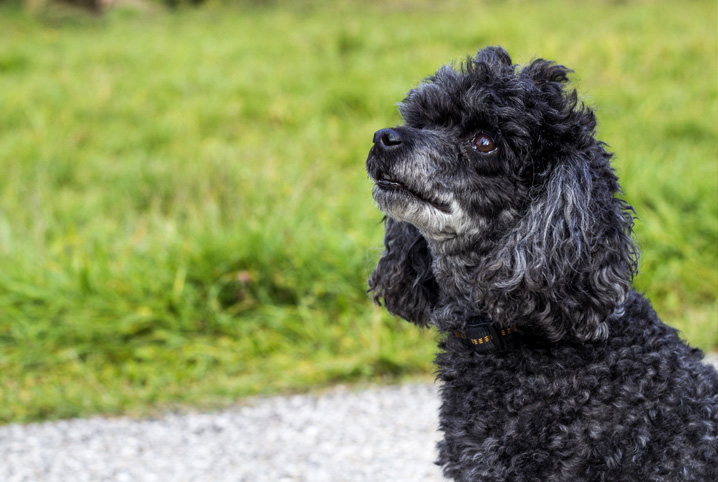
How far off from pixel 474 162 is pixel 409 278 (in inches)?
21.3

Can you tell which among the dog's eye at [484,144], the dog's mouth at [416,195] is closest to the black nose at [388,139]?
the dog's mouth at [416,195]

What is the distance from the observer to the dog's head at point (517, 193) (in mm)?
2002

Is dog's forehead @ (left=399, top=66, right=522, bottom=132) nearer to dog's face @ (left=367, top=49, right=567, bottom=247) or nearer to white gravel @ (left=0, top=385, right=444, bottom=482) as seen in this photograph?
dog's face @ (left=367, top=49, right=567, bottom=247)

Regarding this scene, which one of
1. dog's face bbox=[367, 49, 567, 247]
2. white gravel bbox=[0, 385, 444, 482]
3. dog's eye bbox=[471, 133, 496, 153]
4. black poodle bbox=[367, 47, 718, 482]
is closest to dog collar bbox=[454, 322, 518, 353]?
black poodle bbox=[367, 47, 718, 482]

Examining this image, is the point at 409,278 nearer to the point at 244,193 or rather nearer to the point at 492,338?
the point at 492,338

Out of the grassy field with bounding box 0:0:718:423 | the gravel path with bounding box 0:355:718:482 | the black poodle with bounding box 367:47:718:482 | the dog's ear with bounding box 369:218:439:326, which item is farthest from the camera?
the grassy field with bounding box 0:0:718:423

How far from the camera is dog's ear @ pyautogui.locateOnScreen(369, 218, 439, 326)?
2486mm

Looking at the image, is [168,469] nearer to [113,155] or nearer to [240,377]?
[240,377]

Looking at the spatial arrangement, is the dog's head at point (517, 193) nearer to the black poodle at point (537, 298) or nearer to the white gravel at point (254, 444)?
the black poodle at point (537, 298)

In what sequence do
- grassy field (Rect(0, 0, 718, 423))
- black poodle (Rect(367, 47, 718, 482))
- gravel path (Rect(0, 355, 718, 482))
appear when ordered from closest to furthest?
black poodle (Rect(367, 47, 718, 482)) → gravel path (Rect(0, 355, 718, 482)) → grassy field (Rect(0, 0, 718, 423))

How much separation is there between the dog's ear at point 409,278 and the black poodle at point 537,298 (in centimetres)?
19

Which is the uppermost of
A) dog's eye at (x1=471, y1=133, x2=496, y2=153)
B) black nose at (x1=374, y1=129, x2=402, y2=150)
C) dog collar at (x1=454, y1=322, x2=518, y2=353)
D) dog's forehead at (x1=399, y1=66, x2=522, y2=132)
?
dog's forehead at (x1=399, y1=66, x2=522, y2=132)

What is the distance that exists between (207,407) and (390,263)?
5.18 ft

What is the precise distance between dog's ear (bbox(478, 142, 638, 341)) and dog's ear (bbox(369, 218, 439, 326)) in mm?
414
